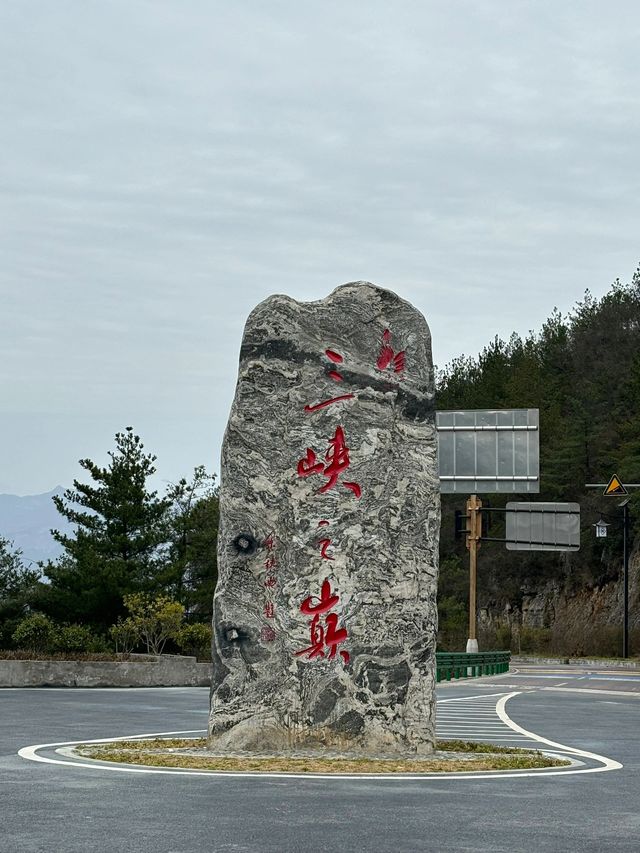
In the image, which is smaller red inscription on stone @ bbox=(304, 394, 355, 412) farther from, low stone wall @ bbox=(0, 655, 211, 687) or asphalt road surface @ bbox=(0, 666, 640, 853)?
low stone wall @ bbox=(0, 655, 211, 687)

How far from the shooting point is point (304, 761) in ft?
41.5

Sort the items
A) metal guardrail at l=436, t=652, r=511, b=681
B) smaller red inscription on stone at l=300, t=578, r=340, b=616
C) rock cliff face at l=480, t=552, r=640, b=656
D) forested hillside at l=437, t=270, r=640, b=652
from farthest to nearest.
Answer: forested hillside at l=437, t=270, r=640, b=652
rock cliff face at l=480, t=552, r=640, b=656
metal guardrail at l=436, t=652, r=511, b=681
smaller red inscription on stone at l=300, t=578, r=340, b=616

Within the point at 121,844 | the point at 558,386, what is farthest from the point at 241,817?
the point at 558,386

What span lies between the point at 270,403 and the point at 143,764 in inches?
163

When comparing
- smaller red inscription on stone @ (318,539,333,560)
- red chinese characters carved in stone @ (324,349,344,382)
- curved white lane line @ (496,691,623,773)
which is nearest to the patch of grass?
curved white lane line @ (496,691,623,773)

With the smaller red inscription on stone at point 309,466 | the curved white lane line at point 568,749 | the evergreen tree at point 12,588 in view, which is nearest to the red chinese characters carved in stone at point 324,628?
the smaller red inscription on stone at point 309,466

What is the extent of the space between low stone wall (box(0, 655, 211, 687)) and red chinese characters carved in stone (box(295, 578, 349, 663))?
16645mm

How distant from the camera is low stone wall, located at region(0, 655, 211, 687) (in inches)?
1136

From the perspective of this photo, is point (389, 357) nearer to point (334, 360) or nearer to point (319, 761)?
point (334, 360)

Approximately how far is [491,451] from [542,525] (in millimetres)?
7938

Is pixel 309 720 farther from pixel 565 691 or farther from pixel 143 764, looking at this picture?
pixel 565 691

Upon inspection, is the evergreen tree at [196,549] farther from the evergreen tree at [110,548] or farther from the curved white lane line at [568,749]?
the curved white lane line at [568,749]

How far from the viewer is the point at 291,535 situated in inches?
547

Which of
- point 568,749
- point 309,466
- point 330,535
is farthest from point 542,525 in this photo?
point 330,535
